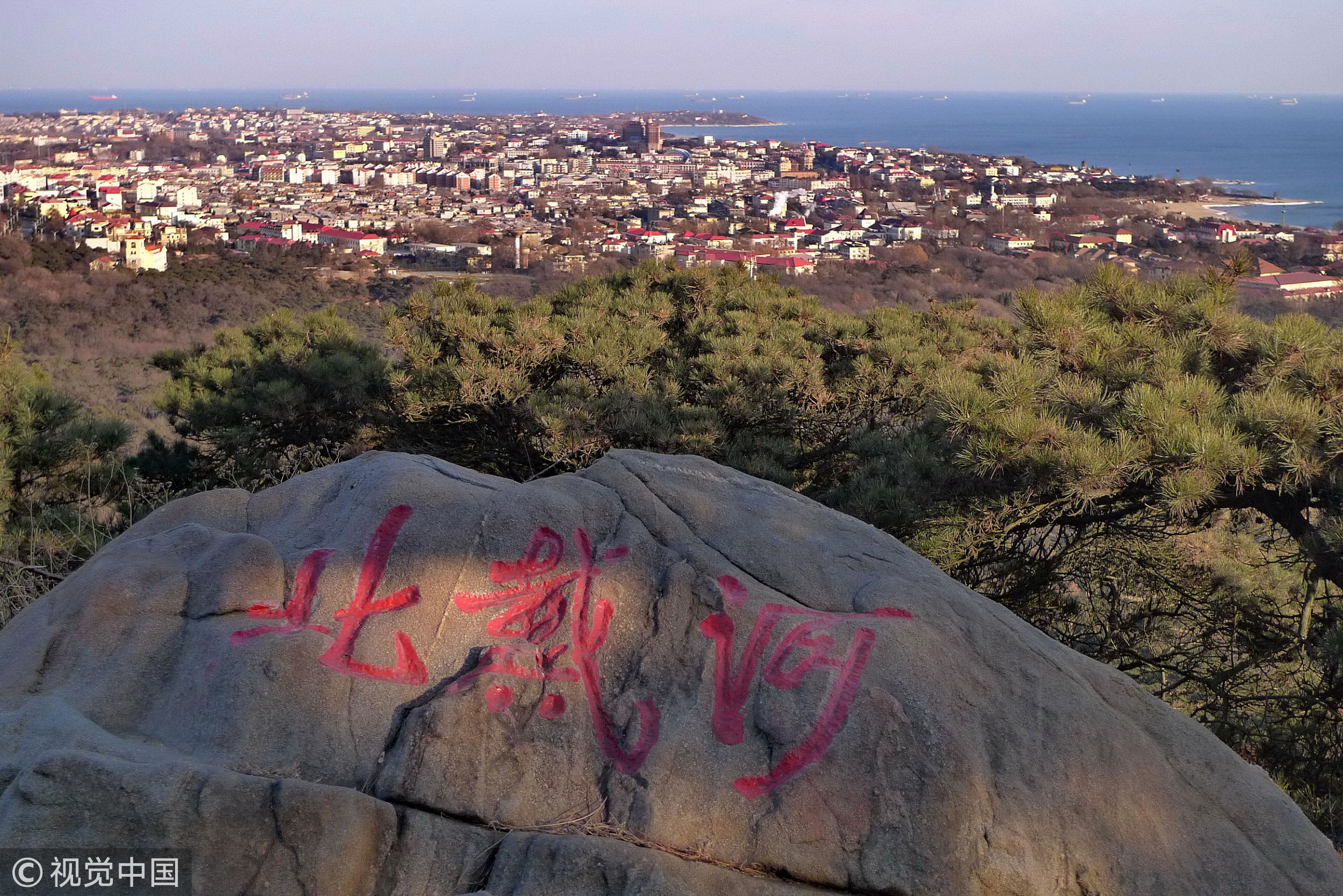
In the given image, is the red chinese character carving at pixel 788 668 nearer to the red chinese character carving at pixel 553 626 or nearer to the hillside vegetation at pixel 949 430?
the red chinese character carving at pixel 553 626

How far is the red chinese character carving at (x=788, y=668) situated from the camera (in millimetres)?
3156

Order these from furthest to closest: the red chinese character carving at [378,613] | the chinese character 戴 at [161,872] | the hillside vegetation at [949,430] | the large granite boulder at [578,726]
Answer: the hillside vegetation at [949,430]
the red chinese character carving at [378,613]
the large granite boulder at [578,726]
the chinese character 戴 at [161,872]

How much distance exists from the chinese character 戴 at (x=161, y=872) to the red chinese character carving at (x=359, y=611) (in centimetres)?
73

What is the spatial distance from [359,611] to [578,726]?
817 millimetres

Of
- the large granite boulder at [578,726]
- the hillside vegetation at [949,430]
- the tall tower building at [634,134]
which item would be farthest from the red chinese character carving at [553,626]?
the tall tower building at [634,134]

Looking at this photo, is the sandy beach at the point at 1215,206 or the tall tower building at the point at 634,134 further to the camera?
the tall tower building at the point at 634,134

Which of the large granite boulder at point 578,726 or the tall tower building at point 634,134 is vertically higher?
the tall tower building at point 634,134

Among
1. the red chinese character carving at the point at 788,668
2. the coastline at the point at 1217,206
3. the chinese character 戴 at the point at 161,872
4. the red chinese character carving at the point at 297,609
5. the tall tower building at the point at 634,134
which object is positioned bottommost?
the coastline at the point at 1217,206

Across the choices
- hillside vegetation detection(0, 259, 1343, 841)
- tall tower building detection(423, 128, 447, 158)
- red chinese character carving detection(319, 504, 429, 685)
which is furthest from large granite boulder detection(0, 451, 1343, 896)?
tall tower building detection(423, 128, 447, 158)

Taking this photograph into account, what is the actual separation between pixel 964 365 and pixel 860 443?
6.63ft

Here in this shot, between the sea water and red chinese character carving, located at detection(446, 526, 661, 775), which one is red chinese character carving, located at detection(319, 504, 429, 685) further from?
the sea water

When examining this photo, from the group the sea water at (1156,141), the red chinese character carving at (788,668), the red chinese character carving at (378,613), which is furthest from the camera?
the sea water at (1156,141)

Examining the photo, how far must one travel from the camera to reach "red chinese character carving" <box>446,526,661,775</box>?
324 centimetres

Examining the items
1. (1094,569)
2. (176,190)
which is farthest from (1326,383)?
(176,190)
